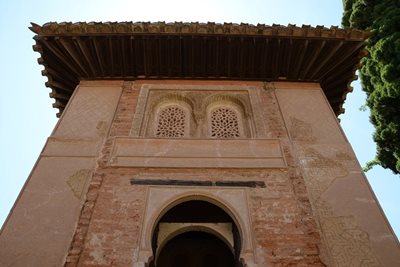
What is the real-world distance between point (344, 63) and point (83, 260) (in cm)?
546

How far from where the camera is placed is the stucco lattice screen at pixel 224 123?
19.6 ft

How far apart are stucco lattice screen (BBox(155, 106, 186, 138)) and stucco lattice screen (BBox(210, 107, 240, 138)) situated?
492mm

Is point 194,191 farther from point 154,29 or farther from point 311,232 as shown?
point 154,29

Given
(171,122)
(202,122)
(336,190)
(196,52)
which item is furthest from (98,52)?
(336,190)

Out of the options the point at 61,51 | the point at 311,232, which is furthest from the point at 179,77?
the point at 311,232

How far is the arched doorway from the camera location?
4.88m

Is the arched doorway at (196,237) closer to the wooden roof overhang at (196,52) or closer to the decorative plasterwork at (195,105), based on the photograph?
the decorative plasterwork at (195,105)

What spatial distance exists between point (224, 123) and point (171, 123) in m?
0.88

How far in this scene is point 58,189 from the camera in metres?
4.76

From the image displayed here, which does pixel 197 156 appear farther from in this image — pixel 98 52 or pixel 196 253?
pixel 98 52

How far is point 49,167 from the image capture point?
5047mm

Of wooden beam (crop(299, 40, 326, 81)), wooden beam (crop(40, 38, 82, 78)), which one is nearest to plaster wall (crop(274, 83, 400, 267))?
wooden beam (crop(299, 40, 326, 81))

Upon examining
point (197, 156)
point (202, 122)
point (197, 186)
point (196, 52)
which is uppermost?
point (196, 52)

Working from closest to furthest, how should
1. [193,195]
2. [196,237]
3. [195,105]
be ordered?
[193,195], [196,237], [195,105]
